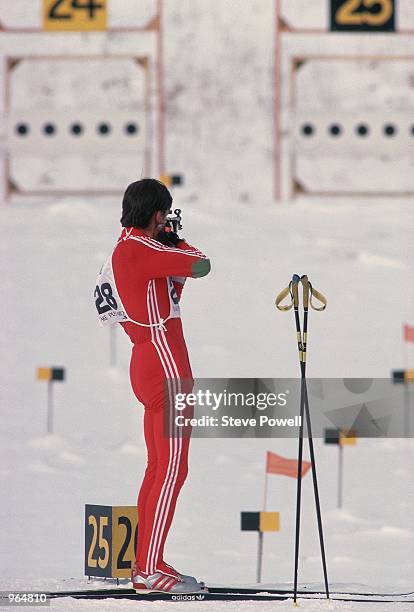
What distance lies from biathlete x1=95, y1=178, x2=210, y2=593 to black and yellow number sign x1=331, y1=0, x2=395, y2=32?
5.10 m

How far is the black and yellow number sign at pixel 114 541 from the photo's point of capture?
3303mm

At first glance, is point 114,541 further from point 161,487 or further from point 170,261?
point 170,261

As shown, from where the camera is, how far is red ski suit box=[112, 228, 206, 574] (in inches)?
125

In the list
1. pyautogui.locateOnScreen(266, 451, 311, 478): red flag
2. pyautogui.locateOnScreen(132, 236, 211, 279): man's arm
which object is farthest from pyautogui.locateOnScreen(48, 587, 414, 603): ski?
pyautogui.locateOnScreen(132, 236, 211, 279): man's arm

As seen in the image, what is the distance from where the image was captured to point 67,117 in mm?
8070

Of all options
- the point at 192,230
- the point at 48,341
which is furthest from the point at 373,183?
the point at 48,341

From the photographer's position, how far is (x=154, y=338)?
3178 millimetres

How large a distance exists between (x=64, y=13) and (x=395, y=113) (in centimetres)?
203

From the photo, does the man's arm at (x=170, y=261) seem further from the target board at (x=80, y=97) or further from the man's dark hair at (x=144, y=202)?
the target board at (x=80, y=97)

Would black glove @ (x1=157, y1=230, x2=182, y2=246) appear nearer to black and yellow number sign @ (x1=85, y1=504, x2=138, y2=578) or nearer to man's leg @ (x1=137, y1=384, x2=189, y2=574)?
man's leg @ (x1=137, y1=384, x2=189, y2=574)

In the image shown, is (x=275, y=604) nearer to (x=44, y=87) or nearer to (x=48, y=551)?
(x=48, y=551)

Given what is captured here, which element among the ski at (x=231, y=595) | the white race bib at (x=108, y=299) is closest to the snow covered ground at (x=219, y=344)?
the ski at (x=231, y=595)

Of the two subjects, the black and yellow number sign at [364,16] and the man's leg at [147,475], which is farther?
the black and yellow number sign at [364,16]

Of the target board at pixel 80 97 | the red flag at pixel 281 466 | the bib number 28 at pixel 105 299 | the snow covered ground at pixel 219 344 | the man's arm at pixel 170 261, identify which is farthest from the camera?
the target board at pixel 80 97
